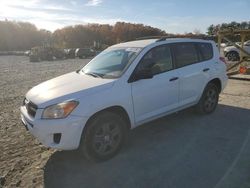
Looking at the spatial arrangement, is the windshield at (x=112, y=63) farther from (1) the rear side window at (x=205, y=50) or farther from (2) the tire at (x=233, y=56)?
(2) the tire at (x=233, y=56)

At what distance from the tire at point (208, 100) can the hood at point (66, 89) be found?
8.57 feet

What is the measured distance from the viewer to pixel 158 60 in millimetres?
5230

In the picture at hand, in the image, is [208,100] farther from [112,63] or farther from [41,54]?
[41,54]

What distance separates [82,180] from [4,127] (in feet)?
10.2

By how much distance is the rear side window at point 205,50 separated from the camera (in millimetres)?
6292

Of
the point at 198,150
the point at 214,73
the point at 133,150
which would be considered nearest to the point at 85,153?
the point at 133,150

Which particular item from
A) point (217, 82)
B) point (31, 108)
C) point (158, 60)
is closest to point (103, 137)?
point (31, 108)

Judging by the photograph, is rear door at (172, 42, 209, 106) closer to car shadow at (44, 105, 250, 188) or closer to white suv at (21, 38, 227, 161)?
white suv at (21, 38, 227, 161)

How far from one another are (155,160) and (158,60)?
1810 millimetres

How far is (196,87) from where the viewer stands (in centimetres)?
597

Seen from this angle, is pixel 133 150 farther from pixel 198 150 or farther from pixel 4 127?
pixel 4 127

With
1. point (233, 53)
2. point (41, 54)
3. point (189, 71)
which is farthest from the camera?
point (41, 54)

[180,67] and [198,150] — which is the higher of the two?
[180,67]

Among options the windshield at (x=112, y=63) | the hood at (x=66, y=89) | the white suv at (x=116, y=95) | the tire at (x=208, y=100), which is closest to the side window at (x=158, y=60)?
the white suv at (x=116, y=95)
